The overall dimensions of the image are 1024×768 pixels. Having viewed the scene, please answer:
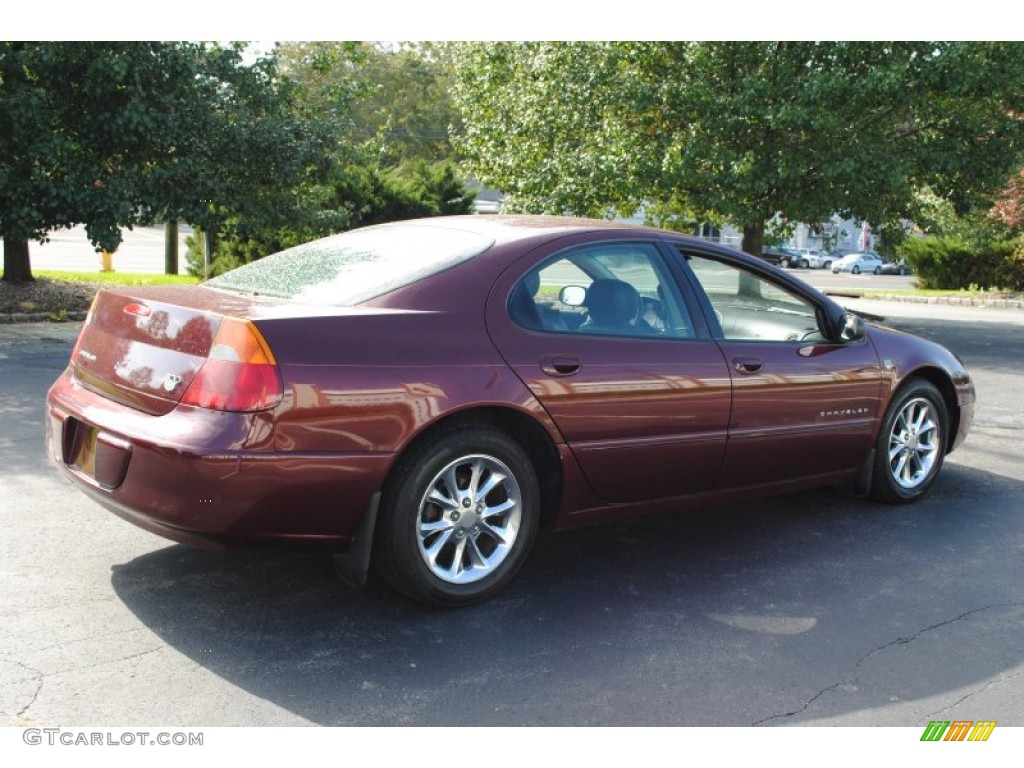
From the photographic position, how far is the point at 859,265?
2101 inches

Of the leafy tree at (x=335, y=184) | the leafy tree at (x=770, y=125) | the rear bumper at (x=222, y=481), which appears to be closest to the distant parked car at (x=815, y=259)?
the leafy tree at (x=335, y=184)

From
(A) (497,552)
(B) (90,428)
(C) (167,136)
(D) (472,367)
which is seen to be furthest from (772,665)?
(C) (167,136)

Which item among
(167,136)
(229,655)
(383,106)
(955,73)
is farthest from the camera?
(383,106)

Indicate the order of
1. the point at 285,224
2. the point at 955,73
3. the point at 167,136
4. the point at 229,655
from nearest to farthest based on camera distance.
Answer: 1. the point at 229,655
2. the point at 167,136
3. the point at 955,73
4. the point at 285,224

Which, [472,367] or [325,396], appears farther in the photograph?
[472,367]

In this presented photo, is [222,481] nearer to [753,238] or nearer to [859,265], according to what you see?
[753,238]

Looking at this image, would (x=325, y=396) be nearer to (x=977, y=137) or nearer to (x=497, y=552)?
(x=497, y=552)

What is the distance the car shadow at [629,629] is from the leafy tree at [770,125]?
10.3 meters

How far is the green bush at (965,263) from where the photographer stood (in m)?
27.8

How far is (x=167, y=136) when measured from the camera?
12758 millimetres

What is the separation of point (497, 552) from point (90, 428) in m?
1.63

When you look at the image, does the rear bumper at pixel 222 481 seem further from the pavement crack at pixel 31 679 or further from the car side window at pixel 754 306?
the car side window at pixel 754 306

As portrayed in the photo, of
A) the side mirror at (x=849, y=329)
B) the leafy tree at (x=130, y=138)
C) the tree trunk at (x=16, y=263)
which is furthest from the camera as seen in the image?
the tree trunk at (x=16, y=263)
